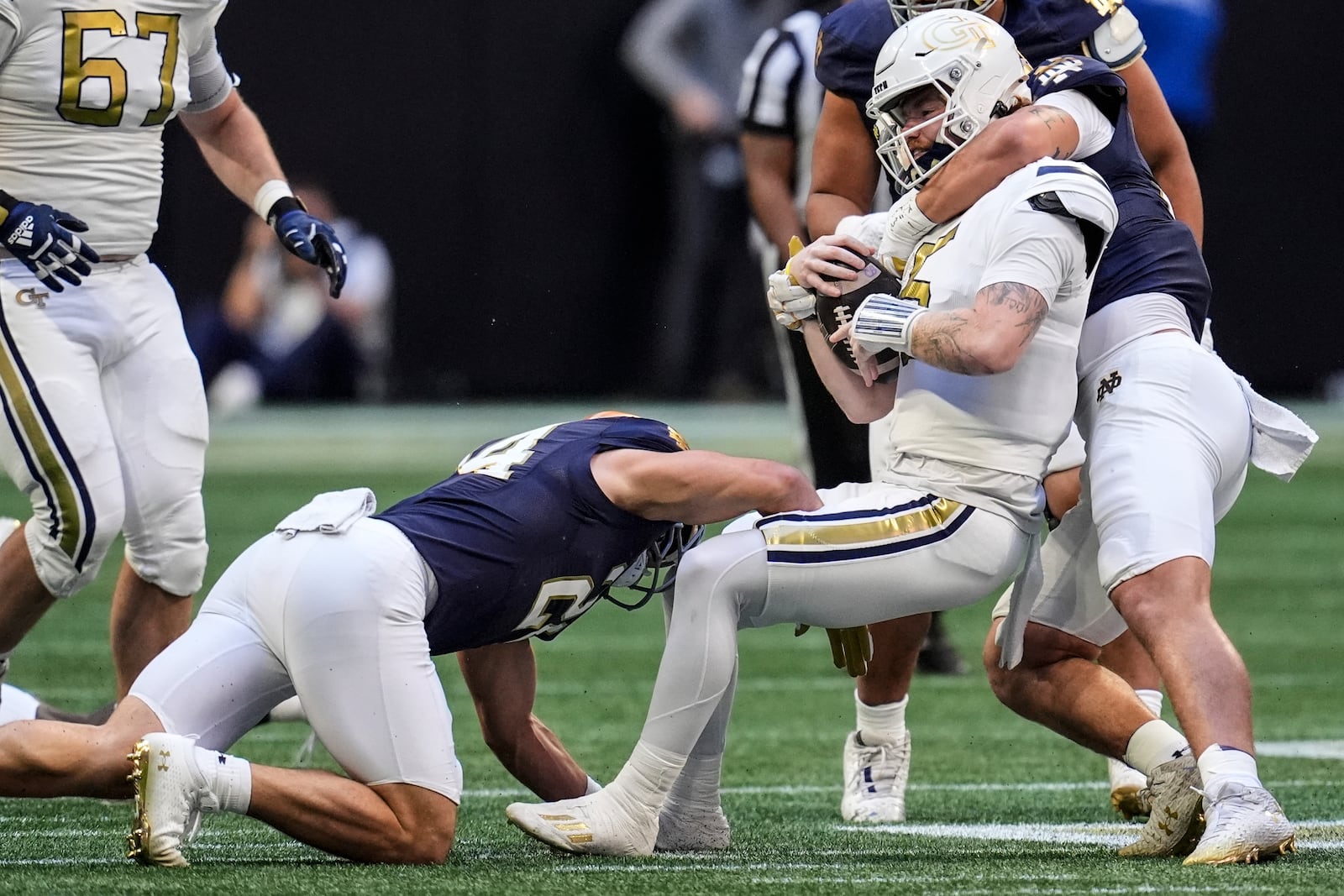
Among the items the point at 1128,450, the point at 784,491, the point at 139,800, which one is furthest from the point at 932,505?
the point at 139,800

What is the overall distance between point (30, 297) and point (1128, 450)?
83.8 inches

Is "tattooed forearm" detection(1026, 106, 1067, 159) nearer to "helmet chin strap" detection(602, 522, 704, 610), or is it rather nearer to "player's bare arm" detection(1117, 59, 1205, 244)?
"player's bare arm" detection(1117, 59, 1205, 244)

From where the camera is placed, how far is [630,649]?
7344 millimetres

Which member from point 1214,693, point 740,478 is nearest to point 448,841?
point 740,478

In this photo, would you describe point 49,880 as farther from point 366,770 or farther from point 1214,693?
point 1214,693

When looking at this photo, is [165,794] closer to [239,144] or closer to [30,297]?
[30,297]

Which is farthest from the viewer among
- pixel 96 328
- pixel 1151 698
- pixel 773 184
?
pixel 773 184

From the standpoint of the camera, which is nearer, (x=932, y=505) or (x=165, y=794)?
(x=165, y=794)

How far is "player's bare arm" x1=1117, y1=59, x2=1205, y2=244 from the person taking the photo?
4.40 m

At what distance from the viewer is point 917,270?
12.7 feet

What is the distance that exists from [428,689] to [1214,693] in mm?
1286

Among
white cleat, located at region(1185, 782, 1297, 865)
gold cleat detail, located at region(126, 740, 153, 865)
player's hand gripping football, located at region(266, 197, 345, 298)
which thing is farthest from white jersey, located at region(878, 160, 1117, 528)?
player's hand gripping football, located at region(266, 197, 345, 298)

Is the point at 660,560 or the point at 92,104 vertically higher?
the point at 92,104

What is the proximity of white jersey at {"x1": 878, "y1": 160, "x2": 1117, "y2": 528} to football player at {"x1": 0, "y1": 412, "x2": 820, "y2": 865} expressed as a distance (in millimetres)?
248
